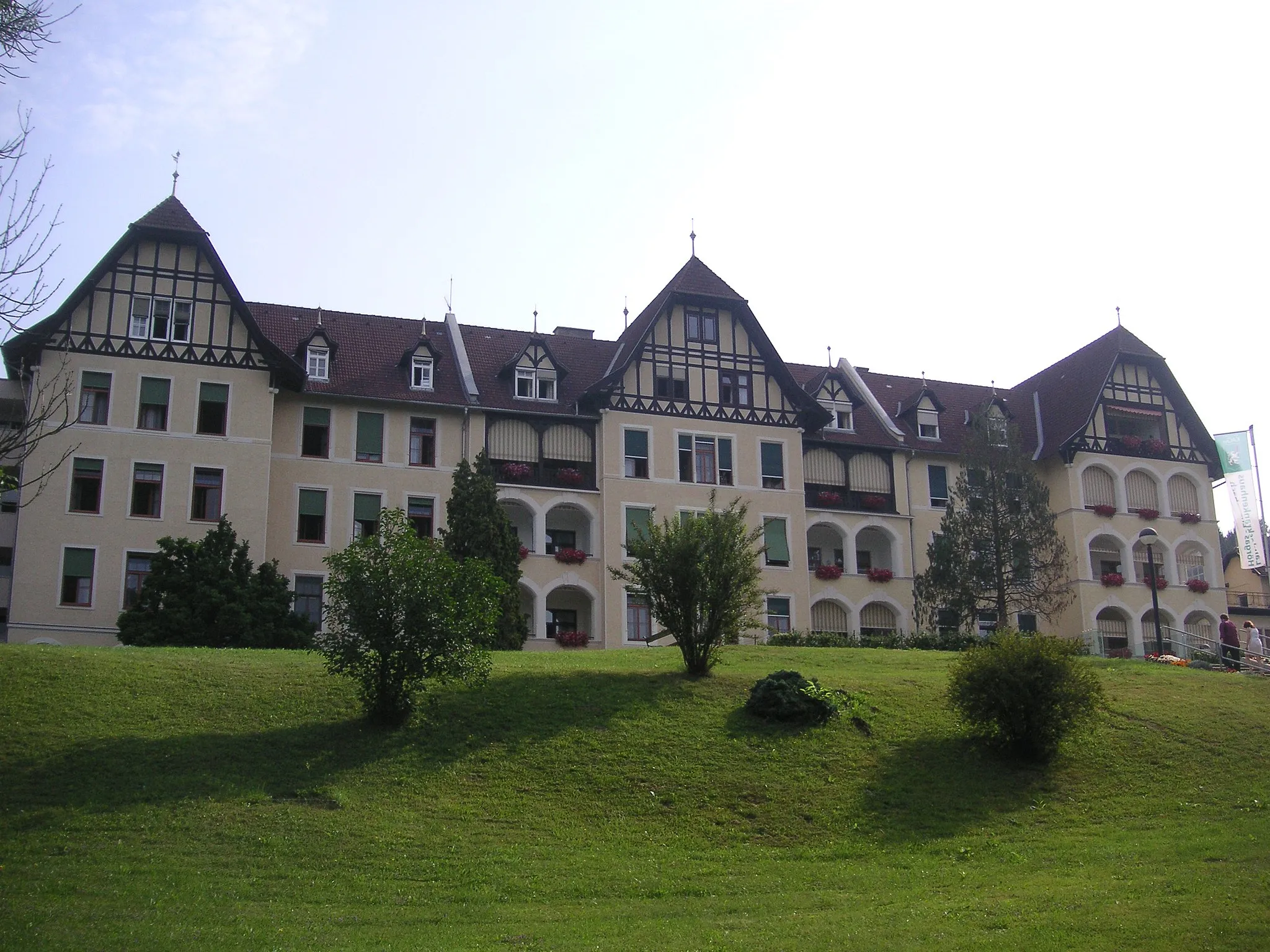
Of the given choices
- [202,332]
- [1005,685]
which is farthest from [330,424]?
[1005,685]

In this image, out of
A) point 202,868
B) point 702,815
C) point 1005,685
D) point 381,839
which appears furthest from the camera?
point 1005,685

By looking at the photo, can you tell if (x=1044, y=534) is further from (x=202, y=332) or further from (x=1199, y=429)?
(x=202, y=332)

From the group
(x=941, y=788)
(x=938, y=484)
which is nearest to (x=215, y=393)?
(x=938, y=484)

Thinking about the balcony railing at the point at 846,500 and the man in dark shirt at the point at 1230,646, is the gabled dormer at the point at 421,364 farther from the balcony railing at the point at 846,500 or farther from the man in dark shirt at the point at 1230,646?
the man in dark shirt at the point at 1230,646

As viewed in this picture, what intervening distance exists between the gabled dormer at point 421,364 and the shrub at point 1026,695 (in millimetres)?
27596

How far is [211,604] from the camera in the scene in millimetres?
37250

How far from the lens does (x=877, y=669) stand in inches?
1437

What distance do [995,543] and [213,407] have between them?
89.0 feet

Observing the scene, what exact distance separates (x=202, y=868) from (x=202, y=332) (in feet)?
99.2

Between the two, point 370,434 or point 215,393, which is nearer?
point 215,393

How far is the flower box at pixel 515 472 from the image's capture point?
4981cm

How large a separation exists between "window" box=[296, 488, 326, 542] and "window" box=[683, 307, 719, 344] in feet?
50.5

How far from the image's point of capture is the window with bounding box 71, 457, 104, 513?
4378 cm

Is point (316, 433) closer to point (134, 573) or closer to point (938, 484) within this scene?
point (134, 573)
